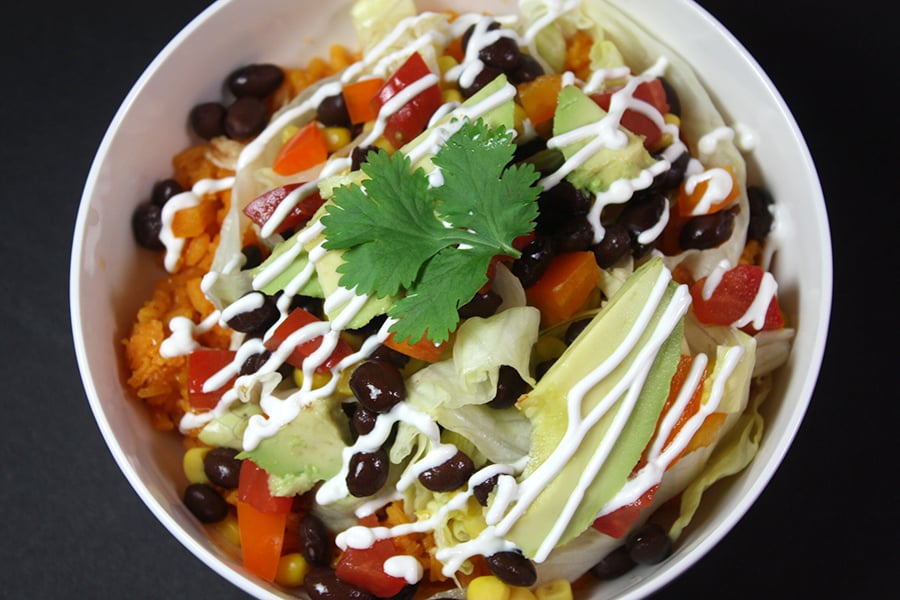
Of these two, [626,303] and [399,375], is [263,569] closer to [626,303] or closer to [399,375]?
[399,375]

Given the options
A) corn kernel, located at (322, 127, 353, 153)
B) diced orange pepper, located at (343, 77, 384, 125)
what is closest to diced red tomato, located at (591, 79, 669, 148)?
diced orange pepper, located at (343, 77, 384, 125)

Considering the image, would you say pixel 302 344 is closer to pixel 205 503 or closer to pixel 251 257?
pixel 251 257

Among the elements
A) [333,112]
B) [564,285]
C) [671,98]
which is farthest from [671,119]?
[333,112]

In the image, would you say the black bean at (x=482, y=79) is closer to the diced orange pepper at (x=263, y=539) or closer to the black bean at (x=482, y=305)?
the black bean at (x=482, y=305)

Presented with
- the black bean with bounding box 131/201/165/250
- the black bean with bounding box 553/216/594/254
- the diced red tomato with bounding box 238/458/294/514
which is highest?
the black bean with bounding box 131/201/165/250

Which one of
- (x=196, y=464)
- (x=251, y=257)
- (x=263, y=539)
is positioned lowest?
(x=263, y=539)

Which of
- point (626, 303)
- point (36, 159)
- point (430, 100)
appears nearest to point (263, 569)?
point (626, 303)

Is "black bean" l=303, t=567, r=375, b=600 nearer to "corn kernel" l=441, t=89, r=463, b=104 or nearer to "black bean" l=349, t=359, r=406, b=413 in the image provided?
"black bean" l=349, t=359, r=406, b=413
